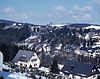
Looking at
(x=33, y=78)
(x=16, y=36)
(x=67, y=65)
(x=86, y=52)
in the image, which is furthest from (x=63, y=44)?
(x=33, y=78)

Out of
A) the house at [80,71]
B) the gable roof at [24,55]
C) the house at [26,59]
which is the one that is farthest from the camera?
the gable roof at [24,55]

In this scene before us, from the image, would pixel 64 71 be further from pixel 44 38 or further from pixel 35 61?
pixel 44 38

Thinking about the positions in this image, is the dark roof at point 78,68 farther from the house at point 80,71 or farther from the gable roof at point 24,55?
the gable roof at point 24,55

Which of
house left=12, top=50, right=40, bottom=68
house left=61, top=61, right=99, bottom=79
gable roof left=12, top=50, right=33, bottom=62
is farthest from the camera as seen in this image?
gable roof left=12, top=50, right=33, bottom=62

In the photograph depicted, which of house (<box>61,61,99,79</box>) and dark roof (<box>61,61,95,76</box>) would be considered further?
dark roof (<box>61,61,95,76</box>)

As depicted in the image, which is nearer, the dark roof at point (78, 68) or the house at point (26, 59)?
the dark roof at point (78, 68)

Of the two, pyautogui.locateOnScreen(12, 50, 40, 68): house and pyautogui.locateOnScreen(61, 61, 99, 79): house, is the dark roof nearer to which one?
pyautogui.locateOnScreen(61, 61, 99, 79): house

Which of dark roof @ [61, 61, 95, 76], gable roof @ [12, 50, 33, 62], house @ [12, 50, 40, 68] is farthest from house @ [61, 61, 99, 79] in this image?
gable roof @ [12, 50, 33, 62]

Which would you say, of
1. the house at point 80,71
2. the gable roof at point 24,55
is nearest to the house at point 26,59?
the gable roof at point 24,55
